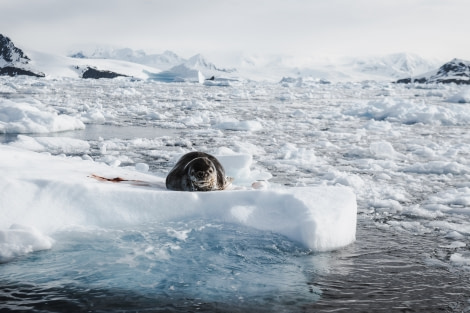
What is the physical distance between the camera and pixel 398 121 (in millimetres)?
17031

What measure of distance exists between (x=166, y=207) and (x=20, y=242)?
118 cm

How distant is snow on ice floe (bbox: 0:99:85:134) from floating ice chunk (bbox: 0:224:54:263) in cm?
911

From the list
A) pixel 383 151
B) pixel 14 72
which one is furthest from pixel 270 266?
pixel 14 72

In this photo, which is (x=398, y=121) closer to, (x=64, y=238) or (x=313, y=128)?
(x=313, y=128)

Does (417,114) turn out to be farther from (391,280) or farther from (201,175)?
(391,280)

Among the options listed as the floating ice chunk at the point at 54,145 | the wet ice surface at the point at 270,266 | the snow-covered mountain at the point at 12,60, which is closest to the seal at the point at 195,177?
the wet ice surface at the point at 270,266

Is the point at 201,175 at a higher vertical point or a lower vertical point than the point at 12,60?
lower

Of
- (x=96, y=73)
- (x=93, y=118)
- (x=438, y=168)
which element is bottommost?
(x=438, y=168)

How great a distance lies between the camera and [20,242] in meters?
3.38

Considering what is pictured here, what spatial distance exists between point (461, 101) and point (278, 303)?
29.1 meters

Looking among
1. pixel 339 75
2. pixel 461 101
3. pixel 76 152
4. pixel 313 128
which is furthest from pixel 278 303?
pixel 339 75

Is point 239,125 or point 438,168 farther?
point 239,125

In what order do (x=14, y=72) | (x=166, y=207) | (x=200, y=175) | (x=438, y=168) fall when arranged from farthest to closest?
(x=14, y=72)
(x=438, y=168)
(x=200, y=175)
(x=166, y=207)

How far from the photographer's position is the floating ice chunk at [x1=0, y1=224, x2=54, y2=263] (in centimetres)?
331
